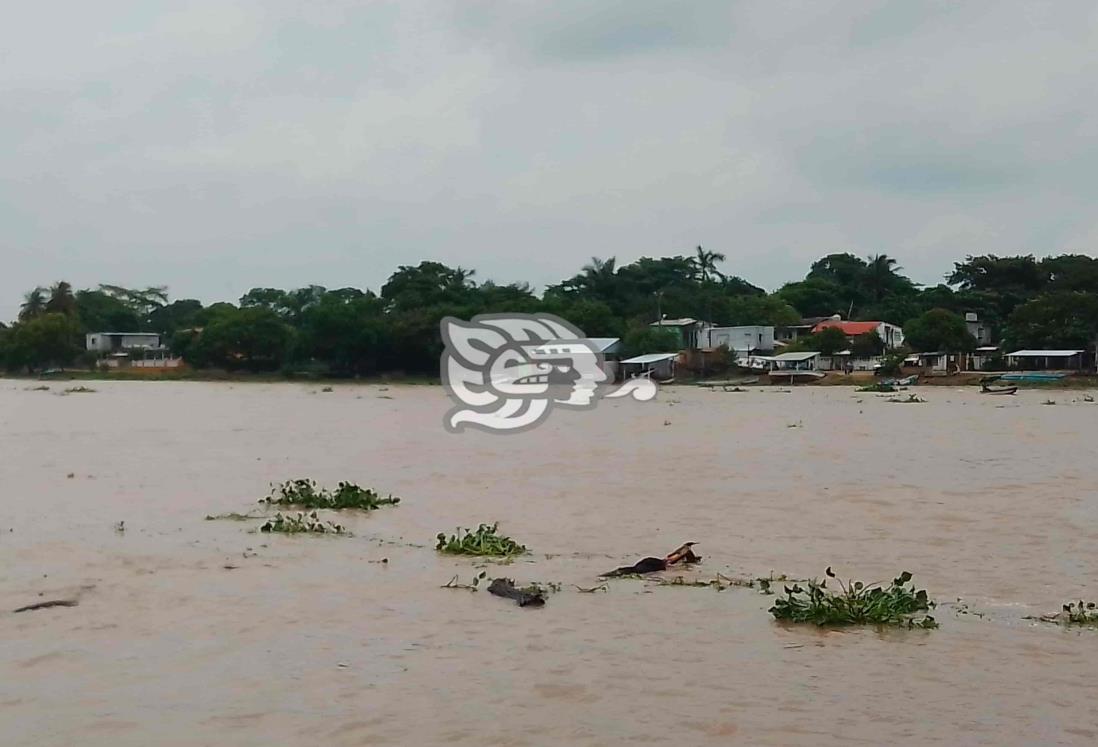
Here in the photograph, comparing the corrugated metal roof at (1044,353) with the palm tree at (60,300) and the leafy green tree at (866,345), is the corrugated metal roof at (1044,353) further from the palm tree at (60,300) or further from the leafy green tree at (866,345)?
the palm tree at (60,300)

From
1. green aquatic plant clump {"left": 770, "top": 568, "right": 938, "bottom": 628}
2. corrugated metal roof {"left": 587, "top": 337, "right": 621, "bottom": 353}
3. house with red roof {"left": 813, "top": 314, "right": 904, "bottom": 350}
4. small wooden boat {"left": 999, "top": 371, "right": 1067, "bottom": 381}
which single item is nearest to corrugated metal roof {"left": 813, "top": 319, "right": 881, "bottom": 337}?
house with red roof {"left": 813, "top": 314, "right": 904, "bottom": 350}

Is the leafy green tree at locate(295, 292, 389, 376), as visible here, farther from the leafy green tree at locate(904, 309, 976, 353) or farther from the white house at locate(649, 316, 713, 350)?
the leafy green tree at locate(904, 309, 976, 353)

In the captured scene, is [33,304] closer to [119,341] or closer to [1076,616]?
[119,341]

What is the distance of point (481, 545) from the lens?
10.3 meters

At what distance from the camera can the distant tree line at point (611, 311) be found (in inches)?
2272

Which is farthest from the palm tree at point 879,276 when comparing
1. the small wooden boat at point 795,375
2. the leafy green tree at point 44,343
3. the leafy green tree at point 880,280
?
the leafy green tree at point 44,343

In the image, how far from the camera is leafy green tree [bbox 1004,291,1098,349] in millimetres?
52281

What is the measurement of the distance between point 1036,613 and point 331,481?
418 inches

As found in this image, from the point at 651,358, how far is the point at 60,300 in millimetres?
51067

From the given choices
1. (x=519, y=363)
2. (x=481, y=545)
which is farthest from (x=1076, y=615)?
(x=519, y=363)

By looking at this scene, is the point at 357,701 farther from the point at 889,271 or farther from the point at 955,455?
the point at 889,271

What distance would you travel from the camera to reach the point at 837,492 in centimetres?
1503

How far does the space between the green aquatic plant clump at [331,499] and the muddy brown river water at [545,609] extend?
30cm

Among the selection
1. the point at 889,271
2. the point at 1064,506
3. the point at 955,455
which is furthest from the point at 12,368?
the point at 1064,506
